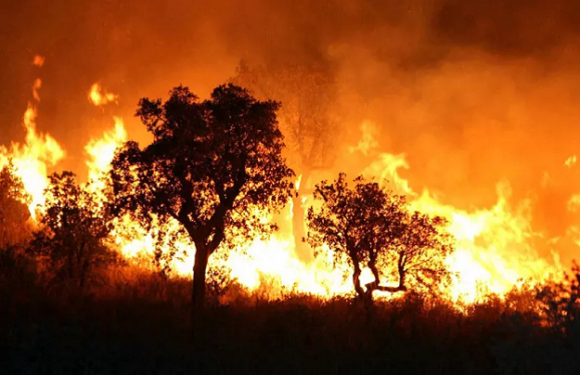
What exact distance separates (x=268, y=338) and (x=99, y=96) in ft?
111

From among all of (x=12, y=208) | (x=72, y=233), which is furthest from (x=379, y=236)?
(x=12, y=208)

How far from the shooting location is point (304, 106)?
37438mm

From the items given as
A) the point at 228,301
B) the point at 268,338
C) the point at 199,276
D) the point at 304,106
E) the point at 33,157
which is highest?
the point at 304,106

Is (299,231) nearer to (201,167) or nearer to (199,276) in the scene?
(199,276)

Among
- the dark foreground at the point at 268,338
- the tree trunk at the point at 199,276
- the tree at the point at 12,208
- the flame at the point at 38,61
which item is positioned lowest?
the dark foreground at the point at 268,338

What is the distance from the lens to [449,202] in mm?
32656

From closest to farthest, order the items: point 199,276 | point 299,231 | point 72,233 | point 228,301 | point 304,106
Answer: point 199,276 < point 72,233 < point 228,301 < point 299,231 < point 304,106

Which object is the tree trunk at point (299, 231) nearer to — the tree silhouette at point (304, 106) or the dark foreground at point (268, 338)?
the tree silhouette at point (304, 106)

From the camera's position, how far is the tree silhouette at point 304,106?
37344 mm

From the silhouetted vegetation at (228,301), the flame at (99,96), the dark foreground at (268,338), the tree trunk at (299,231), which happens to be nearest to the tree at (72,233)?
the silhouetted vegetation at (228,301)

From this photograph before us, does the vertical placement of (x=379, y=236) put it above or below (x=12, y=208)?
below

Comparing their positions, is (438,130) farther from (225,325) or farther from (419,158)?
(225,325)

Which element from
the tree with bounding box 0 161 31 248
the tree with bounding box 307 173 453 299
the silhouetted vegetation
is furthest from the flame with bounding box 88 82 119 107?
the tree with bounding box 307 173 453 299

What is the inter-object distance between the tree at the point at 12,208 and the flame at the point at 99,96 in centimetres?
1504
